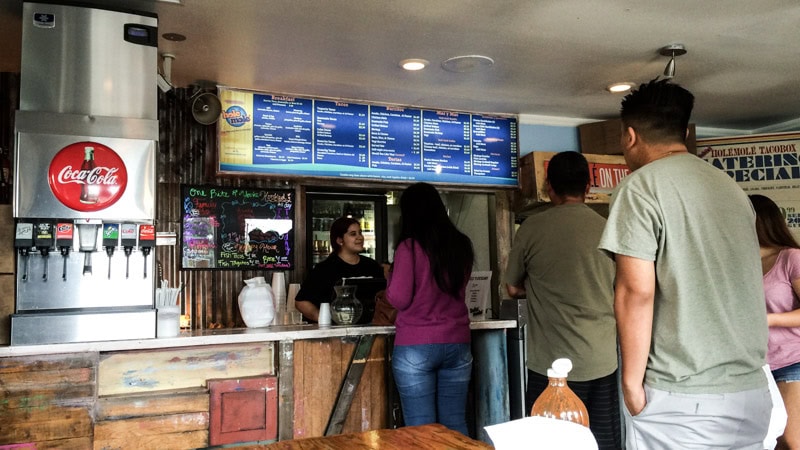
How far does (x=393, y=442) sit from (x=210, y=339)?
67.5 inches

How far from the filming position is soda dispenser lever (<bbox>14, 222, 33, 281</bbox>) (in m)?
2.80

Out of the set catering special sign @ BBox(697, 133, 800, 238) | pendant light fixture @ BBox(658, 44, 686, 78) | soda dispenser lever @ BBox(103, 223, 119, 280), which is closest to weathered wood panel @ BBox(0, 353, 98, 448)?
soda dispenser lever @ BBox(103, 223, 119, 280)

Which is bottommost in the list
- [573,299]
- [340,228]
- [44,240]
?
[573,299]

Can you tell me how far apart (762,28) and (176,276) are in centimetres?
381

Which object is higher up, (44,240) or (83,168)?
(83,168)

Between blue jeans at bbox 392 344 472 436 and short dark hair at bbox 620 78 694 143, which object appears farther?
blue jeans at bbox 392 344 472 436

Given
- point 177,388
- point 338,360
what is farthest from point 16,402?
point 338,360

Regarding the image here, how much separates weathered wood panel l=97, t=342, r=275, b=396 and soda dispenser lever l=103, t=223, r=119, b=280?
422 millimetres

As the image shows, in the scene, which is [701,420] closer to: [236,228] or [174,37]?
[174,37]

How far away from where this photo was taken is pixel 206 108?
13.9ft

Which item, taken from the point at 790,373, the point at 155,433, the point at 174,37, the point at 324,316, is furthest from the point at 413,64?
the point at 790,373

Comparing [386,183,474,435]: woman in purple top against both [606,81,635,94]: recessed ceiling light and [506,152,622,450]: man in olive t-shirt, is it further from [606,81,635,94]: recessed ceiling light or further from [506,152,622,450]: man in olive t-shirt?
[606,81,635,94]: recessed ceiling light

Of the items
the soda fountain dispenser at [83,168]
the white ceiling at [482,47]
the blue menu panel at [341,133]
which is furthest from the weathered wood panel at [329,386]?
the white ceiling at [482,47]

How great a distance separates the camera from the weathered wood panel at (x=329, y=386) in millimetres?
3364
